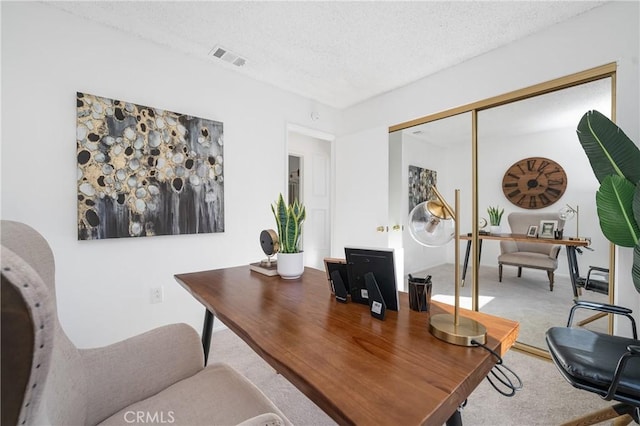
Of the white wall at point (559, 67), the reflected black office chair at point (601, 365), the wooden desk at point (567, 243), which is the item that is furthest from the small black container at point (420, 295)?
the wooden desk at point (567, 243)

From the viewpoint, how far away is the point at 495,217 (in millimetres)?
2480

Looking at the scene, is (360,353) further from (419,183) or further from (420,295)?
(419,183)

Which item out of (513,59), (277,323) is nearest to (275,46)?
(513,59)

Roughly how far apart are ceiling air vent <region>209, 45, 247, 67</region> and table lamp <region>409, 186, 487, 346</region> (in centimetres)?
231

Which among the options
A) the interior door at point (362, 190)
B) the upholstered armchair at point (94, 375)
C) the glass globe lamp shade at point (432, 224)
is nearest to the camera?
the upholstered armchair at point (94, 375)

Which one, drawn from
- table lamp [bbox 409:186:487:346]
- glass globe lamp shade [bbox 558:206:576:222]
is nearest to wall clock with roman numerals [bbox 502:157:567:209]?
glass globe lamp shade [bbox 558:206:576:222]

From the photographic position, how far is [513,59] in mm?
2221

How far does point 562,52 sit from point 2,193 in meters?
3.98

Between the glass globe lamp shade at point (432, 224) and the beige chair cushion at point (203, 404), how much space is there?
0.76 m

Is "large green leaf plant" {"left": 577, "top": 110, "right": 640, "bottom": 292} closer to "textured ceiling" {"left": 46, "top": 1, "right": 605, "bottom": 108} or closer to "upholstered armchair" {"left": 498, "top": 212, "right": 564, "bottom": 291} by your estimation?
"upholstered armchair" {"left": 498, "top": 212, "right": 564, "bottom": 291}

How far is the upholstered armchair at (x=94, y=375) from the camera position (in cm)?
37

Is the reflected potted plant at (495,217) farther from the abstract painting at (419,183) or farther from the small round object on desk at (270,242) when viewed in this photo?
the small round object on desk at (270,242)

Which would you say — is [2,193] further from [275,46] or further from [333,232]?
[333,232]

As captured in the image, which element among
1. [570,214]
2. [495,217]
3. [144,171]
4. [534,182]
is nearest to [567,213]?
[570,214]
